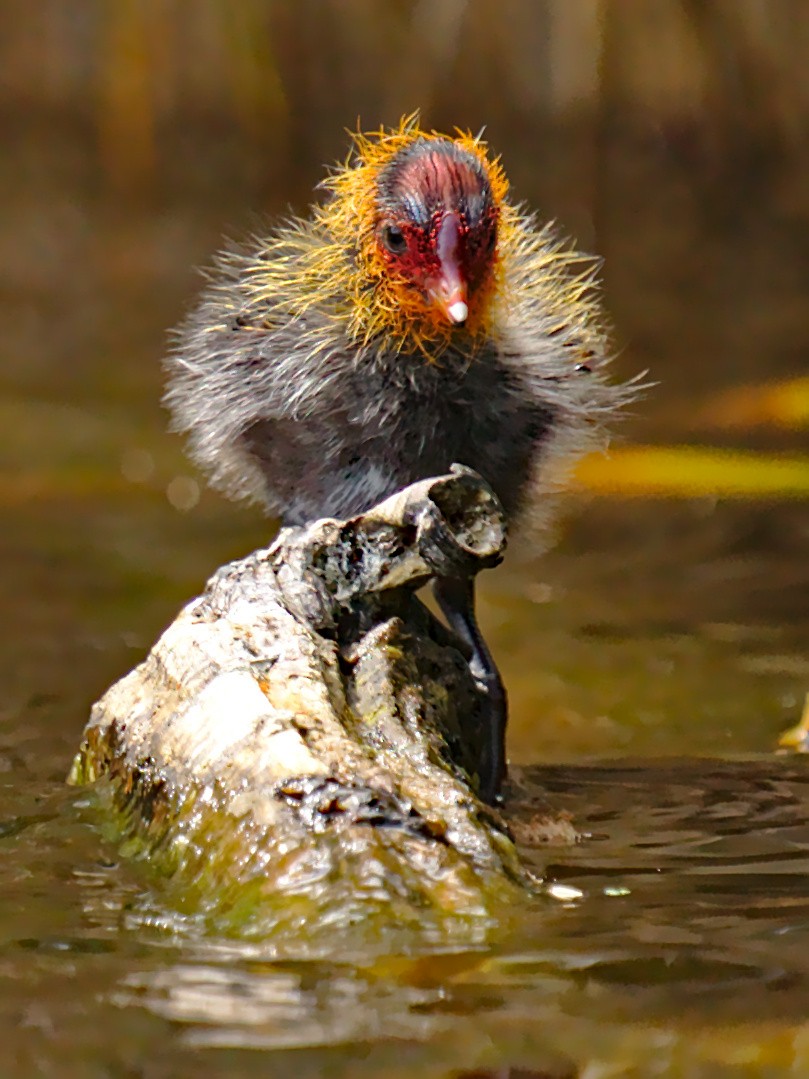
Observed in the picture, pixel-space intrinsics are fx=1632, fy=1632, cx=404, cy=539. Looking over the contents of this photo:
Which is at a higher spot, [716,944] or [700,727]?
[700,727]

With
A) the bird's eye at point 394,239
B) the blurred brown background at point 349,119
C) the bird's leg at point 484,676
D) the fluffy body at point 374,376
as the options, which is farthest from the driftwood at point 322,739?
the blurred brown background at point 349,119

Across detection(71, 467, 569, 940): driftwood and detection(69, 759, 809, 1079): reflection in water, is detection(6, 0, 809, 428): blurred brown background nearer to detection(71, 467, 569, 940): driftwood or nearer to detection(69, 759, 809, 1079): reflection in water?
detection(71, 467, 569, 940): driftwood

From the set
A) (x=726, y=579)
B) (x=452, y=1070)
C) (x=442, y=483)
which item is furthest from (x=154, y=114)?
(x=452, y=1070)

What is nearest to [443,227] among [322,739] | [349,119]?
[322,739]

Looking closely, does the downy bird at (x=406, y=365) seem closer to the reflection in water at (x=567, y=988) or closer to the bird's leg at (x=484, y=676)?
the bird's leg at (x=484, y=676)

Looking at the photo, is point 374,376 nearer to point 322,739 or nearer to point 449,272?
point 449,272

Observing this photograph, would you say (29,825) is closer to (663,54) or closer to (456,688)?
(456,688)

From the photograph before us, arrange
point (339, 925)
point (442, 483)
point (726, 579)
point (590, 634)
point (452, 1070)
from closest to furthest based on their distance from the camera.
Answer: point (452, 1070)
point (339, 925)
point (442, 483)
point (590, 634)
point (726, 579)

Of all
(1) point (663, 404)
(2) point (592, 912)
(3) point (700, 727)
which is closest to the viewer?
(2) point (592, 912)
